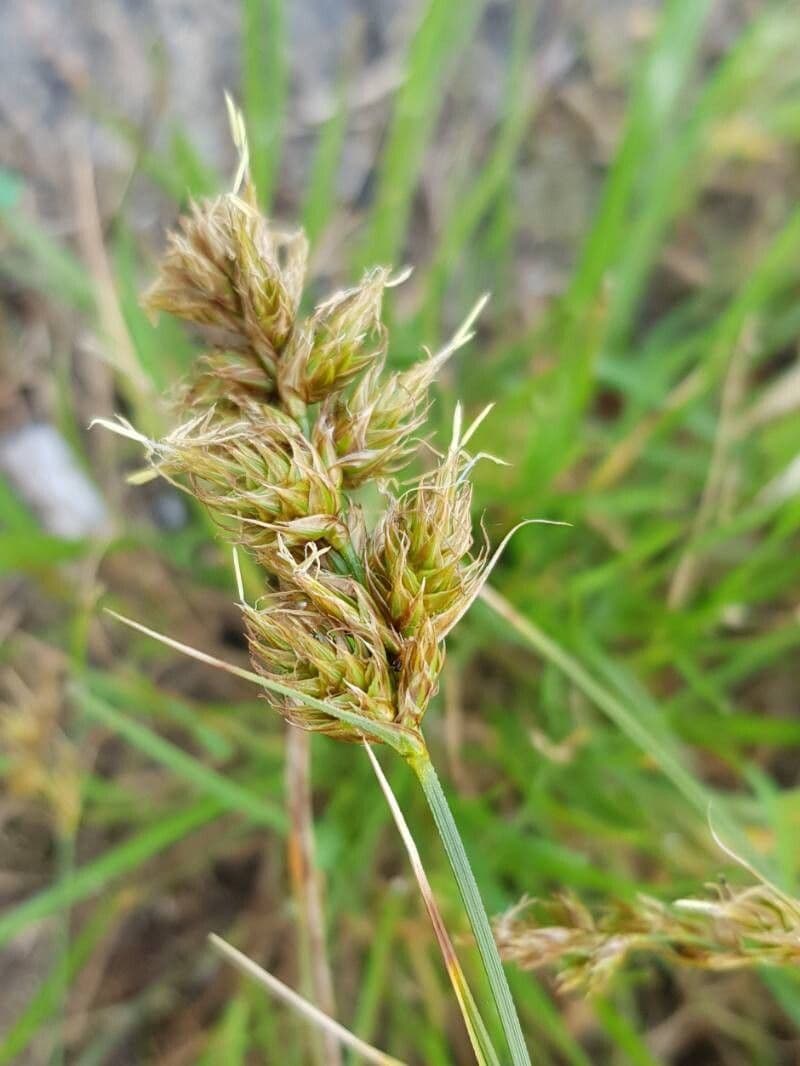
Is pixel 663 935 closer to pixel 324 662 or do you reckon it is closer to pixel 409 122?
pixel 324 662

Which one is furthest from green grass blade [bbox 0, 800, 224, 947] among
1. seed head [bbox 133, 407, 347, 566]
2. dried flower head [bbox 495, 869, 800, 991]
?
seed head [bbox 133, 407, 347, 566]

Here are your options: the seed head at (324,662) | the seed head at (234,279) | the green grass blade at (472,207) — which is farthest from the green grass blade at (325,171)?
the seed head at (324,662)

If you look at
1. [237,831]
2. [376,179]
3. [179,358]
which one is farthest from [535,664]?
[376,179]

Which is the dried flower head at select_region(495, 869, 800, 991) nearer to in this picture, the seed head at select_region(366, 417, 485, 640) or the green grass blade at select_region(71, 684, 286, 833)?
the seed head at select_region(366, 417, 485, 640)

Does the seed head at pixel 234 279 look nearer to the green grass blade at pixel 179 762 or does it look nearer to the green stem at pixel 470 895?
the green stem at pixel 470 895

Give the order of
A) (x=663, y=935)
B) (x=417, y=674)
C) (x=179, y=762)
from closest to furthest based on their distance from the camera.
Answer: (x=417, y=674) < (x=663, y=935) < (x=179, y=762)

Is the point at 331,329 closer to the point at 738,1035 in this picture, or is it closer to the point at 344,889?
the point at 344,889

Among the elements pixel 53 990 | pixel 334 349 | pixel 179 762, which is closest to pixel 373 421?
pixel 334 349
